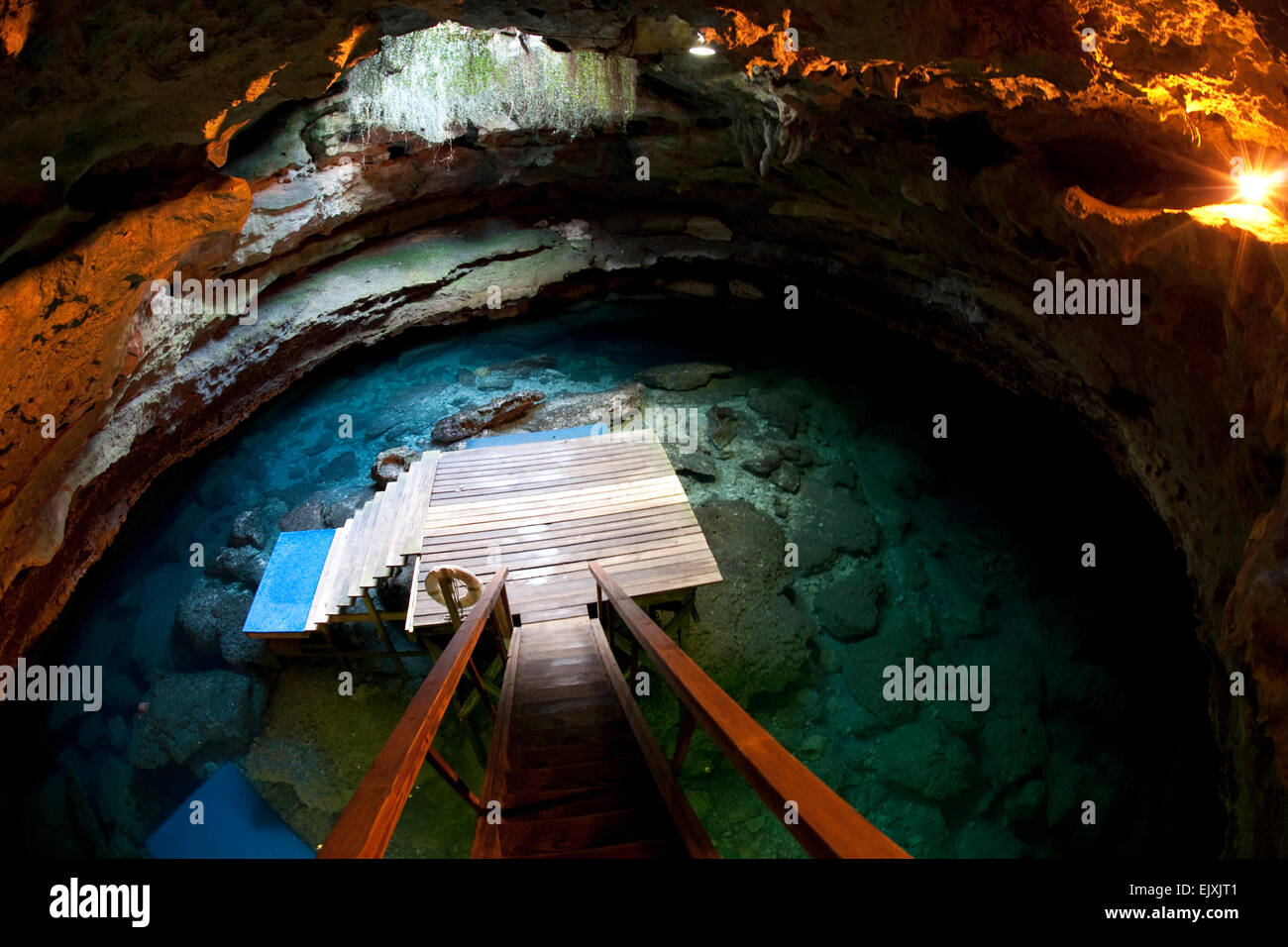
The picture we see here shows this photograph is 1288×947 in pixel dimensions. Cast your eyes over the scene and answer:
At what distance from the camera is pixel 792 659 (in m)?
7.64

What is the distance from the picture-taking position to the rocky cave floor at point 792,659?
6703 mm

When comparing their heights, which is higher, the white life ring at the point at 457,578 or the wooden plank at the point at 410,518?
the wooden plank at the point at 410,518

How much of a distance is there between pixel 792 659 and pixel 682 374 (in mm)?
5886

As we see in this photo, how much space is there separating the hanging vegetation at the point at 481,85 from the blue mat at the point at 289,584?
7.67m

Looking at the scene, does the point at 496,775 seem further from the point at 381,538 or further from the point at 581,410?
the point at 581,410

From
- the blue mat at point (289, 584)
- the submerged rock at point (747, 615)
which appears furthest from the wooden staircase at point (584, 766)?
the blue mat at point (289, 584)

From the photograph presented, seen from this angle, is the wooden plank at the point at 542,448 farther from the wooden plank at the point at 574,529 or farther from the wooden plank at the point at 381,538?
the wooden plank at the point at 574,529

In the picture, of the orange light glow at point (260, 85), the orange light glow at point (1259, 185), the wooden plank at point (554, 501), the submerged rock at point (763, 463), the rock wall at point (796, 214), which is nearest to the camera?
the rock wall at point (796, 214)

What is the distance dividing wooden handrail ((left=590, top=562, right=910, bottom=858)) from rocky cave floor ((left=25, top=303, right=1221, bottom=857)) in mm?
4647

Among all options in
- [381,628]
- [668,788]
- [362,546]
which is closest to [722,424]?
[362,546]

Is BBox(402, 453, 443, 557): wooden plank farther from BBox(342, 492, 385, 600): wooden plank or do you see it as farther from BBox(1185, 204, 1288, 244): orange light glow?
BBox(1185, 204, 1288, 244): orange light glow

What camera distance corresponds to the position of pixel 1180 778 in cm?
674
